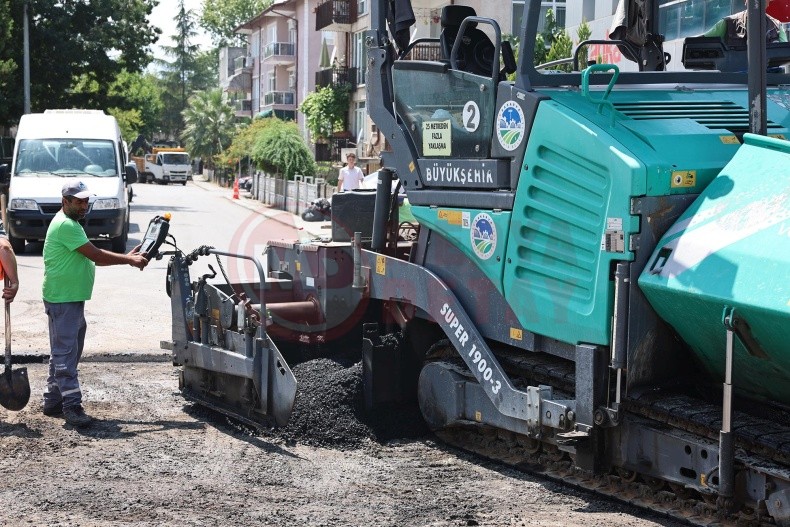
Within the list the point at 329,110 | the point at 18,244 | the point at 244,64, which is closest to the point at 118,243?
the point at 18,244

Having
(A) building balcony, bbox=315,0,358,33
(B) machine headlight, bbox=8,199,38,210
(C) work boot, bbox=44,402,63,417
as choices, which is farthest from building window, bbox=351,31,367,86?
(C) work boot, bbox=44,402,63,417

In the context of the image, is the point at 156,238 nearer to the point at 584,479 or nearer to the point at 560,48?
the point at 584,479

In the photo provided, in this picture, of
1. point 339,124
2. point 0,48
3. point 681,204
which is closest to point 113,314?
point 681,204

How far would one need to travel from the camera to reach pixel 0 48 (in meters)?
34.8

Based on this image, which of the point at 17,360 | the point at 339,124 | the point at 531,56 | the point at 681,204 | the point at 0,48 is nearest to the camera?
the point at 681,204

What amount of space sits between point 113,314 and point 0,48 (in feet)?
81.8

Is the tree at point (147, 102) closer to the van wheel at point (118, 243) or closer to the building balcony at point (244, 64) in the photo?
the building balcony at point (244, 64)

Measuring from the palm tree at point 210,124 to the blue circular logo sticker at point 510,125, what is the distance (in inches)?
2743

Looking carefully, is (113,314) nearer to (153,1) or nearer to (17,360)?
(17,360)

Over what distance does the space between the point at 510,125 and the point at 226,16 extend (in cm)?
9928

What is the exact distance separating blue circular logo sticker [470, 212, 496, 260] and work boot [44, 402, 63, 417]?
11.1 ft

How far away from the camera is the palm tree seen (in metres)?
75.4

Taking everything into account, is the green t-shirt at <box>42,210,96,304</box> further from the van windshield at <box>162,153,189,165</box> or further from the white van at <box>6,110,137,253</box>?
the van windshield at <box>162,153,189,165</box>

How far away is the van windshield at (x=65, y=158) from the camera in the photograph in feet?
66.6
